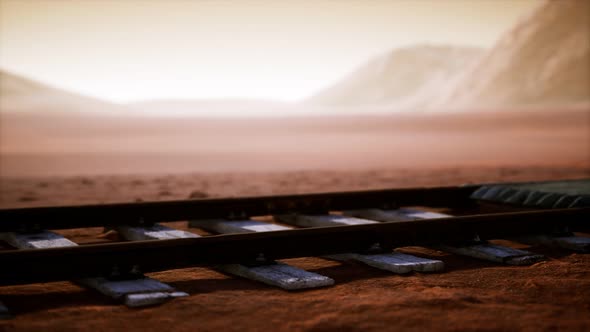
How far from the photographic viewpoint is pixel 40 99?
171 m

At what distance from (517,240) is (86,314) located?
4212mm

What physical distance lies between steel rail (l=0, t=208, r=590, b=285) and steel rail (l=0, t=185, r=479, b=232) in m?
1.98

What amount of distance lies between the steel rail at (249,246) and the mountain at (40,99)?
480ft

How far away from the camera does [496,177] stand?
1570 centimetres

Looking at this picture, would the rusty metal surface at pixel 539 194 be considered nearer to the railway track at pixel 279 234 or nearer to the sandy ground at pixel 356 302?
the railway track at pixel 279 234

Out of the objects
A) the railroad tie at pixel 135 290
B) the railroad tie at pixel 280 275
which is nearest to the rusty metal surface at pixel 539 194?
the railroad tie at pixel 280 275

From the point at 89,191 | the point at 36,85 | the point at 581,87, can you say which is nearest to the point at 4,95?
the point at 36,85

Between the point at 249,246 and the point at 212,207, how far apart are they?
2.22 m

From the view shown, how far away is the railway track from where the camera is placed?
443 centimetres

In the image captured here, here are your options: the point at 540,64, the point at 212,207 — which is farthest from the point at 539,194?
the point at 540,64

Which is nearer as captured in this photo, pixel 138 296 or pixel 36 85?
pixel 138 296

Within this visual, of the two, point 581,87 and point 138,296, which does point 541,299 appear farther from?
point 581,87

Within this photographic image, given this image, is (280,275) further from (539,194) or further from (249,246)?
(539,194)

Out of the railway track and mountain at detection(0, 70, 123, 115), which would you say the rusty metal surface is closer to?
the railway track
